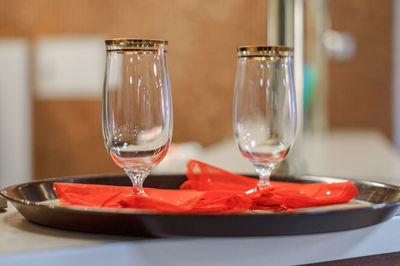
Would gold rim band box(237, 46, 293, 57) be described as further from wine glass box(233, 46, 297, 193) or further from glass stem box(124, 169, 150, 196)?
glass stem box(124, 169, 150, 196)

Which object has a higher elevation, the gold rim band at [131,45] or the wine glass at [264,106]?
the gold rim band at [131,45]

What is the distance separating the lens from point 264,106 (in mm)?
701

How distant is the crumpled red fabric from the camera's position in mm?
578

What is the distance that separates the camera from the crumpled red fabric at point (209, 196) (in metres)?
0.58

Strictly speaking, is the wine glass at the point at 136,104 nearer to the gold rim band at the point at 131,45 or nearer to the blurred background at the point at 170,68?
the gold rim band at the point at 131,45

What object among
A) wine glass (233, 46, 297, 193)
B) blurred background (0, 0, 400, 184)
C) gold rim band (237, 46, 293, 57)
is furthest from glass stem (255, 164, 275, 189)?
blurred background (0, 0, 400, 184)

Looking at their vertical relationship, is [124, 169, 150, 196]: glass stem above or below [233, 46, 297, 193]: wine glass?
below

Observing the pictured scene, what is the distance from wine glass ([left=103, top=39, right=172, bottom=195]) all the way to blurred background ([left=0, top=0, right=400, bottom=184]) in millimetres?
4000

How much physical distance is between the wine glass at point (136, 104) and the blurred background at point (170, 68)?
400 centimetres

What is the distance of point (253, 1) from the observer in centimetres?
483

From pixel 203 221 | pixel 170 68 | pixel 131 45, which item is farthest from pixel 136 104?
pixel 170 68

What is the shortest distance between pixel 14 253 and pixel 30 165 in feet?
16.2

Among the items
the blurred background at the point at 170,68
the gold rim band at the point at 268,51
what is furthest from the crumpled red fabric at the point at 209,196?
the blurred background at the point at 170,68

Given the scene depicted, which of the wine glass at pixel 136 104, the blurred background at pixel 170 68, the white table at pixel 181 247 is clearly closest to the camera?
the white table at pixel 181 247
